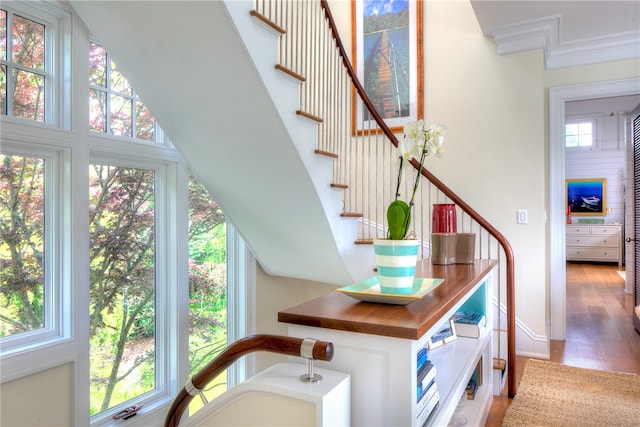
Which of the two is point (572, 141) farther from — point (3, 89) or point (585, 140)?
point (3, 89)

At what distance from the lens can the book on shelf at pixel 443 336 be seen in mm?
1876

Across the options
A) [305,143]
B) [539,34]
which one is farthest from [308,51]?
[539,34]

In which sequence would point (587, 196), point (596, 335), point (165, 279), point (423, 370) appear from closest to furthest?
point (423, 370), point (165, 279), point (596, 335), point (587, 196)

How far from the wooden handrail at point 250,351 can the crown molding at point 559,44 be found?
3284mm

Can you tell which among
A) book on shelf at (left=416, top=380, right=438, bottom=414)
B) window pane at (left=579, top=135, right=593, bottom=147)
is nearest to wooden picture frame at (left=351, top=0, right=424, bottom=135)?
book on shelf at (left=416, top=380, right=438, bottom=414)

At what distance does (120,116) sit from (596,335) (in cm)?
431

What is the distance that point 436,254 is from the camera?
2.21m

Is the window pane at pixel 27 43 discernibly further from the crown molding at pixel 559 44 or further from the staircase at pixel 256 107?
the crown molding at pixel 559 44

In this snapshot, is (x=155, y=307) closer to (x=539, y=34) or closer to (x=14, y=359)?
(x=14, y=359)

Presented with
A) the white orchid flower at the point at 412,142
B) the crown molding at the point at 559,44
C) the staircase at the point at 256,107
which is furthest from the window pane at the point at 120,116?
the crown molding at the point at 559,44

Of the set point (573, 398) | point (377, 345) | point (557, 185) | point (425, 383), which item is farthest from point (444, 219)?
point (557, 185)

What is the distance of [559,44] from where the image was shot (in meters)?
3.51

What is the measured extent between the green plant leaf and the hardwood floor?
1.68 metres

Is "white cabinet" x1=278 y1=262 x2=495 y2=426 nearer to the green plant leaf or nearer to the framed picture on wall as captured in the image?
the green plant leaf
